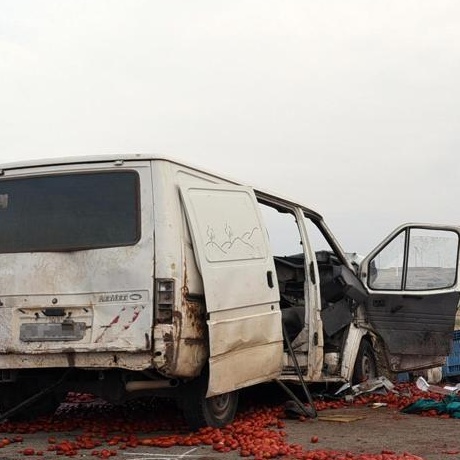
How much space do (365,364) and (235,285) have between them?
340 centimetres

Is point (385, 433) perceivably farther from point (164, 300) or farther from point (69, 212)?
point (69, 212)

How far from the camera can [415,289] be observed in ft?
28.6

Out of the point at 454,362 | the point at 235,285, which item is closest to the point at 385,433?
the point at 235,285

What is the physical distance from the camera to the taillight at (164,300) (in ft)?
18.5

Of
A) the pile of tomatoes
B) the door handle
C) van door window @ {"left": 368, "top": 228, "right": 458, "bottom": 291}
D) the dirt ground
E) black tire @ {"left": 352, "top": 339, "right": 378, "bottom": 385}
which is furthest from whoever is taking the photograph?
black tire @ {"left": 352, "top": 339, "right": 378, "bottom": 385}

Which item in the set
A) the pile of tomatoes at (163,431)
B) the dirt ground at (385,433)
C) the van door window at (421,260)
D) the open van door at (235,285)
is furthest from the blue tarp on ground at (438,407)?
the open van door at (235,285)

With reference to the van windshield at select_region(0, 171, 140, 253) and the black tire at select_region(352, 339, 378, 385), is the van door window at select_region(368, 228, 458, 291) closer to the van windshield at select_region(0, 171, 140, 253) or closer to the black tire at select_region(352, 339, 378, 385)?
the black tire at select_region(352, 339, 378, 385)

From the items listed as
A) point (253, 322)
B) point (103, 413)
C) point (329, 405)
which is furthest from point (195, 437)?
point (329, 405)

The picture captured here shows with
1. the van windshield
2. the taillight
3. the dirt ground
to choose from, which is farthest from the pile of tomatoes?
the van windshield

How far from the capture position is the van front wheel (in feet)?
20.1

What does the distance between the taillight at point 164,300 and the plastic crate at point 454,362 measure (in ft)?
22.2

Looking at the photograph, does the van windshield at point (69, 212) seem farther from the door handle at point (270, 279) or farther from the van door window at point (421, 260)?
the van door window at point (421, 260)

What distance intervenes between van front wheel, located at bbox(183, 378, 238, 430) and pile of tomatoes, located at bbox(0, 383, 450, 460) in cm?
8

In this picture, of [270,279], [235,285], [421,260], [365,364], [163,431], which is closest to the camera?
[235,285]
